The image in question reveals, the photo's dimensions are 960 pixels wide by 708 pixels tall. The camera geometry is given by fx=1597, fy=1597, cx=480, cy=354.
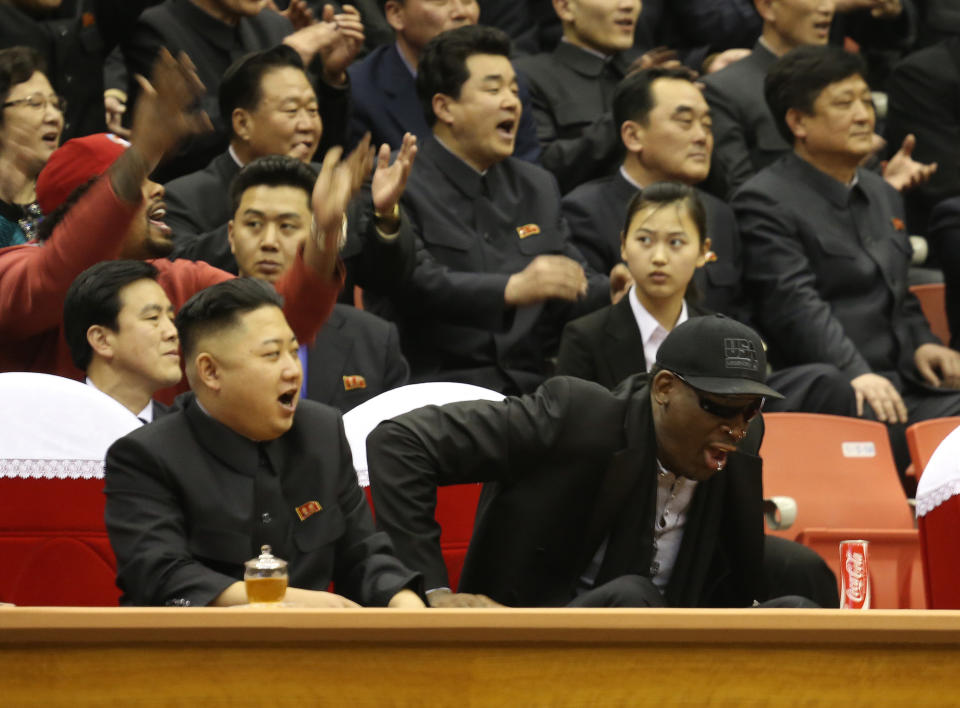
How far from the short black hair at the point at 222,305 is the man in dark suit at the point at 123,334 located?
566 mm

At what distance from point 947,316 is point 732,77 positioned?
1.13 meters

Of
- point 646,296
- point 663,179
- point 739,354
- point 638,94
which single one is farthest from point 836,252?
point 739,354

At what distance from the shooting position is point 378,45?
5.74m

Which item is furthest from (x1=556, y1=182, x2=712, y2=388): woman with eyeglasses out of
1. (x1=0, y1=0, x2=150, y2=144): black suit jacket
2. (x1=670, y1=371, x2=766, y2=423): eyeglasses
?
(x1=0, y1=0, x2=150, y2=144): black suit jacket

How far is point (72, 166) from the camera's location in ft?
12.7

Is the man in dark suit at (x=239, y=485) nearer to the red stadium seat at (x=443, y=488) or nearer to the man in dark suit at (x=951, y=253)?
the red stadium seat at (x=443, y=488)

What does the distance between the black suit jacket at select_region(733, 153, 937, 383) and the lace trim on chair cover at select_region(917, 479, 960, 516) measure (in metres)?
1.70

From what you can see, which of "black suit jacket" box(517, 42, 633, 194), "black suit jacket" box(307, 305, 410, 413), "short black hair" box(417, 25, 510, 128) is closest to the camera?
"black suit jacket" box(307, 305, 410, 413)

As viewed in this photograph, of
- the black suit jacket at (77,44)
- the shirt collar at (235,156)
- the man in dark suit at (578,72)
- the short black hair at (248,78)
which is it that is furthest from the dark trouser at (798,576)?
the black suit jacket at (77,44)

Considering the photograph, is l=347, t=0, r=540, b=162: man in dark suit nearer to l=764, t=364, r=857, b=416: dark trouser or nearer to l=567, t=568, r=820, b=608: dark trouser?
l=764, t=364, r=857, b=416: dark trouser

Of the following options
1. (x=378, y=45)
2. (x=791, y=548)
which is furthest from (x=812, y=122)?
(x=791, y=548)

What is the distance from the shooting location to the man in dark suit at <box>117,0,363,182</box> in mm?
4910

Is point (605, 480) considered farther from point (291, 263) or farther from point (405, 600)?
point (291, 263)

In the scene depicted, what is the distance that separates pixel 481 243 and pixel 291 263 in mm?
824
